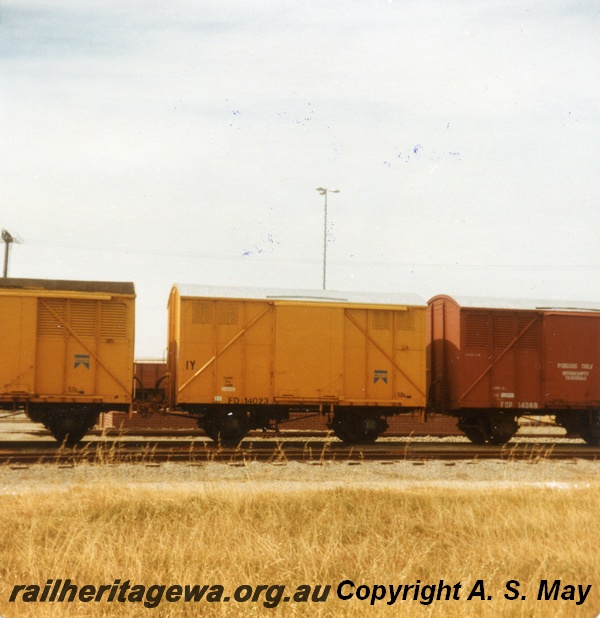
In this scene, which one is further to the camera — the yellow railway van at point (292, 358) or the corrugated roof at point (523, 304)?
the corrugated roof at point (523, 304)

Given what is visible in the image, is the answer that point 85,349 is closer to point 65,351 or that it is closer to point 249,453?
point 65,351

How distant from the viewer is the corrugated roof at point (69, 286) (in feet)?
53.4

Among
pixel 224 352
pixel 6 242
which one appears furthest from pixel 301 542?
pixel 6 242

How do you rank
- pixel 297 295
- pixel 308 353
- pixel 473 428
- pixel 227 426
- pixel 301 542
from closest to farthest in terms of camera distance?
pixel 301 542
pixel 227 426
pixel 308 353
pixel 297 295
pixel 473 428

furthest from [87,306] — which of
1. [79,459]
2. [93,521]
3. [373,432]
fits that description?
[93,521]

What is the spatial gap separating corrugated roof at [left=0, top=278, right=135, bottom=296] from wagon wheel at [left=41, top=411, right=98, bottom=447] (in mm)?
2838

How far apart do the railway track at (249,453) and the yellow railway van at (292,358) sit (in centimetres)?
95

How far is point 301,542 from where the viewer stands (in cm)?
715

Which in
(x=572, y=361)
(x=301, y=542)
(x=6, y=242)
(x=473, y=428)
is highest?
(x=6, y=242)

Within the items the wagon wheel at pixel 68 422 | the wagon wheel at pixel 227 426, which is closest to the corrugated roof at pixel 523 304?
the wagon wheel at pixel 227 426

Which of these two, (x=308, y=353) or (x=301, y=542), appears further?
(x=308, y=353)

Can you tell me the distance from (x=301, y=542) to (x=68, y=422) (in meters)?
10.5

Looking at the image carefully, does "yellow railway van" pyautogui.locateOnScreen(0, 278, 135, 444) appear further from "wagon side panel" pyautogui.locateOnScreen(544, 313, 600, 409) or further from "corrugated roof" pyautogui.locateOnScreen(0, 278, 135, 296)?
"wagon side panel" pyautogui.locateOnScreen(544, 313, 600, 409)

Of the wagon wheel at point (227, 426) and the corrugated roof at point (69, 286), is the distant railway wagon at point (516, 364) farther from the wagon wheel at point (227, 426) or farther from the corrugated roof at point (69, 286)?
the corrugated roof at point (69, 286)
